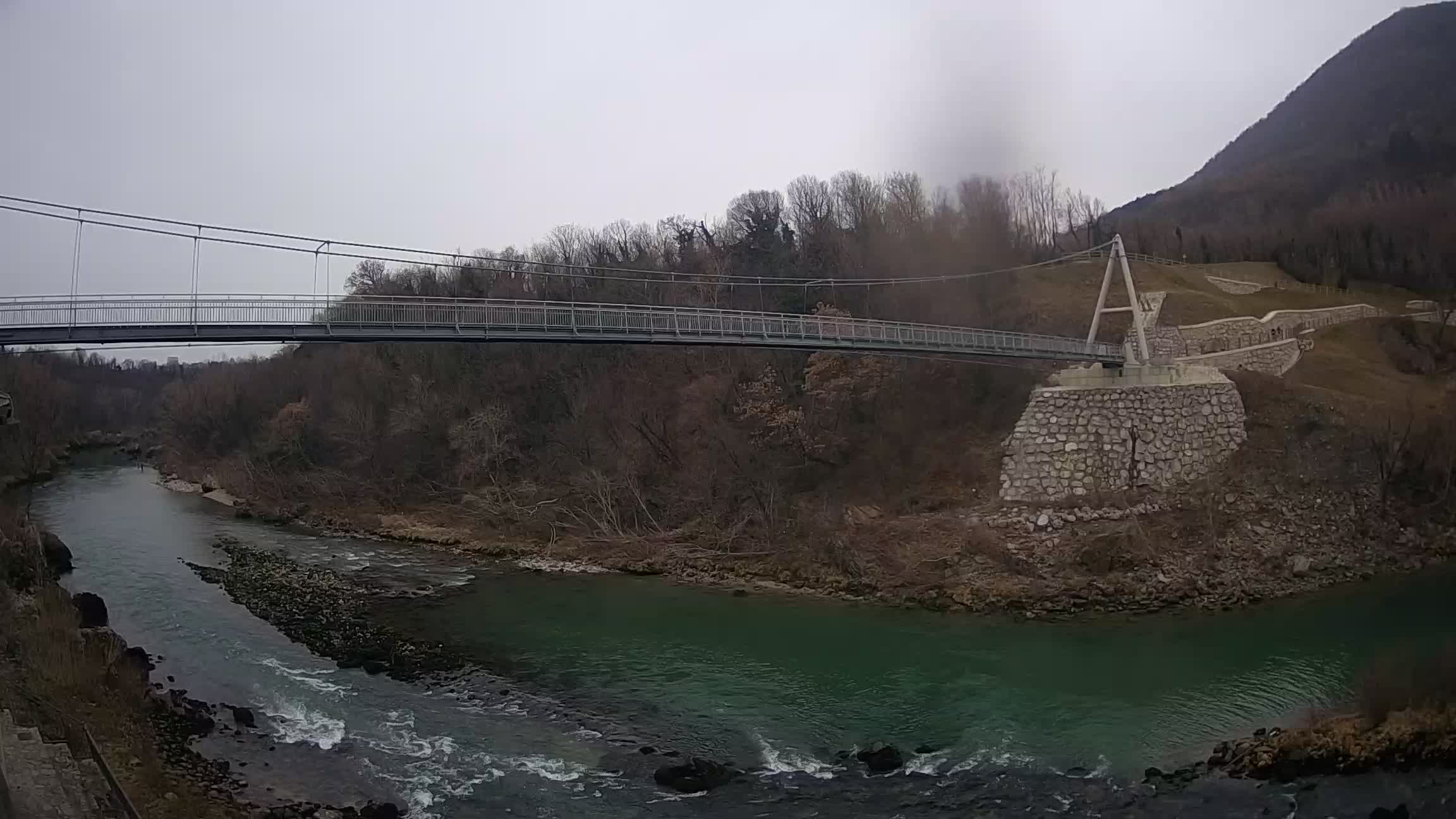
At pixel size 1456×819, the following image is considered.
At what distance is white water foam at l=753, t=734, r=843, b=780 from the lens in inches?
464

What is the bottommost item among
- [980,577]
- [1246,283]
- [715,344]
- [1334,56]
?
[980,577]

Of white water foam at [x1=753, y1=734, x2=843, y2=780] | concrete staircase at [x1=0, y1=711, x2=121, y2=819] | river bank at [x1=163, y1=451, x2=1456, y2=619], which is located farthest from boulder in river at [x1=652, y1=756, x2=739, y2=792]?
river bank at [x1=163, y1=451, x2=1456, y2=619]

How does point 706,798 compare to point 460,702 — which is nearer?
point 706,798

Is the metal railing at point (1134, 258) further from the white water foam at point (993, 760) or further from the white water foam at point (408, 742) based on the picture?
the white water foam at point (408, 742)

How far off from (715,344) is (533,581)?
829 cm

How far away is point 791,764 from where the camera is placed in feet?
39.6

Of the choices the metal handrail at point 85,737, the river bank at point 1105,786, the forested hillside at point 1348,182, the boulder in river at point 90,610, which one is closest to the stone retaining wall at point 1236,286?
the forested hillside at point 1348,182

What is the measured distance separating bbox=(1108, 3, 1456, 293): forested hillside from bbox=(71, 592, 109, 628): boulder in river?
47.1 metres

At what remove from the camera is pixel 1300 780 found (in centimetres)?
1064

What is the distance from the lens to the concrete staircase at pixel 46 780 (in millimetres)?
9211

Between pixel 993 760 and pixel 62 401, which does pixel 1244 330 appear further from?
pixel 62 401

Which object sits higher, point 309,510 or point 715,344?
point 715,344

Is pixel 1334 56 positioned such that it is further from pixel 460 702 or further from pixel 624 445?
pixel 460 702

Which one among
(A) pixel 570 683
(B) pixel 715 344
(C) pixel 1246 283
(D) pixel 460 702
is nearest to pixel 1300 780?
(A) pixel 570 683
